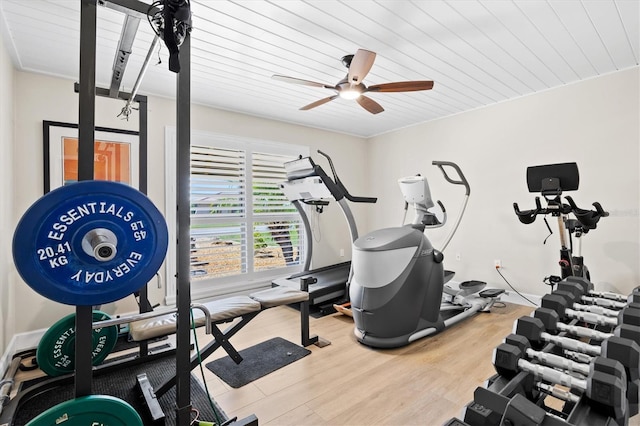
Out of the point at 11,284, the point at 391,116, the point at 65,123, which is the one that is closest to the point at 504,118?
the point at 391,116

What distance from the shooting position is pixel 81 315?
1147 millimetres

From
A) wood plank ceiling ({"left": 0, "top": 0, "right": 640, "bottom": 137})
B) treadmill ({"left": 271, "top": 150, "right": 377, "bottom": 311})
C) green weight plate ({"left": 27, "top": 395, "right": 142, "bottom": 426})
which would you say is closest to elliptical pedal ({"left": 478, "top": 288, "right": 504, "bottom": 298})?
treadmill ({"left": 271, "top": 150, "right": 377, "bottom": 311})

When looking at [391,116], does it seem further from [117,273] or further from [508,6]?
[117,273]

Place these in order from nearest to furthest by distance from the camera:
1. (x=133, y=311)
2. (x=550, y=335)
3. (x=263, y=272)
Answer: (x=550, y=335)
(x=133, y=311)
(x=263, y=272)

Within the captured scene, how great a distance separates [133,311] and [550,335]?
350cm

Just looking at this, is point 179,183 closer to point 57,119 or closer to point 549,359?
point 549,359

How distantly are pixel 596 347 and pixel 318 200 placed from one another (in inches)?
114

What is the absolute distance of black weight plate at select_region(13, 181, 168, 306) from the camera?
3.35ft

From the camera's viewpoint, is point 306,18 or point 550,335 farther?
point 306,18

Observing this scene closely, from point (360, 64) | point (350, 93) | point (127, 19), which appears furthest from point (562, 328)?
point (350, 93)

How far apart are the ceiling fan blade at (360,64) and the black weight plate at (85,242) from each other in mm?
1686

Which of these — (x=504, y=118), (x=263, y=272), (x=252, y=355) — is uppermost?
(x=504, y=118)

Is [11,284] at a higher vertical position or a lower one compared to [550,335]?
lower

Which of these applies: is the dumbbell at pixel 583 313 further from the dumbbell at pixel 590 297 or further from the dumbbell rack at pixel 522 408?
the dumbbell rack at pixel 522 408
